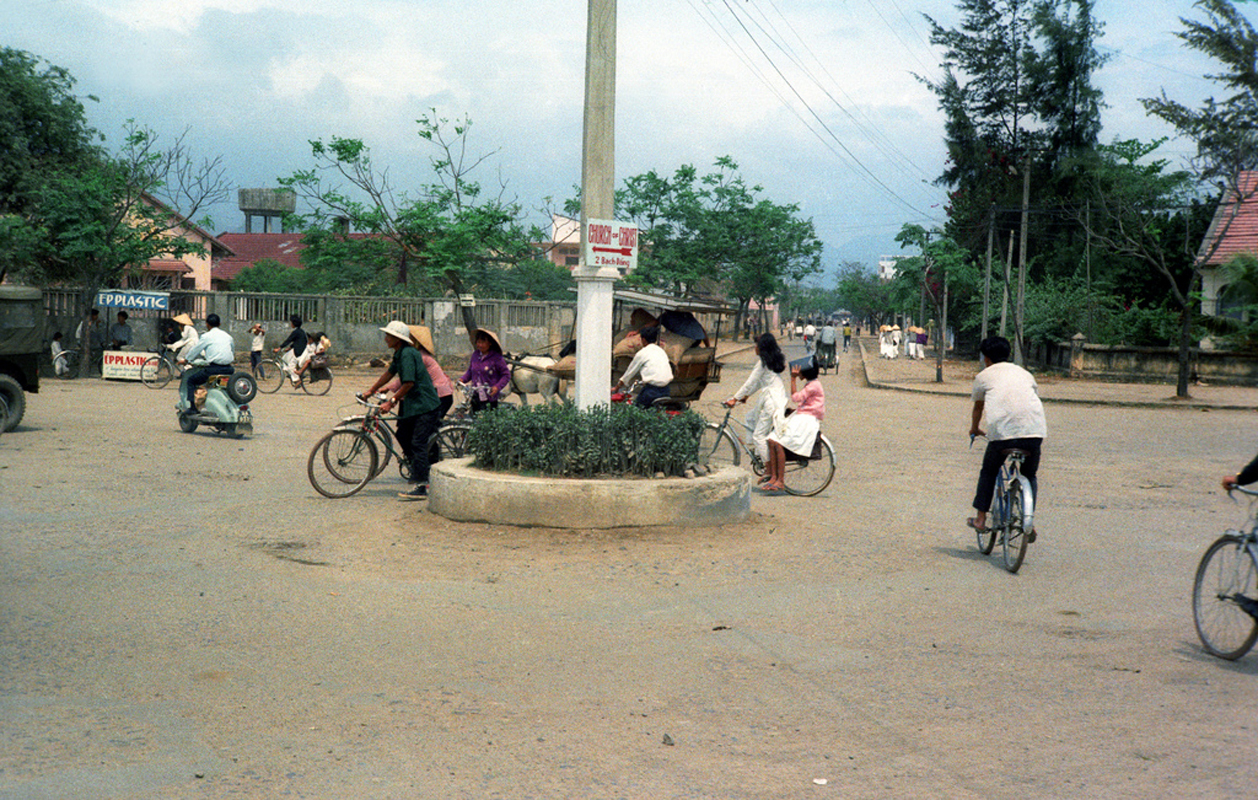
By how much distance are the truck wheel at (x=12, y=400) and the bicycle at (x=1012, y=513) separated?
12173 millimetres

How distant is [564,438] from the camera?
875cm

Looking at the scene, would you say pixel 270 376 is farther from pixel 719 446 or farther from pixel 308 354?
pixel 719 446

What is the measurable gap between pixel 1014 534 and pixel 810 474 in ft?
11.7

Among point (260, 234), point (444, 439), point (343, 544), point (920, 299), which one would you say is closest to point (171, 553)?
point (343, 544)

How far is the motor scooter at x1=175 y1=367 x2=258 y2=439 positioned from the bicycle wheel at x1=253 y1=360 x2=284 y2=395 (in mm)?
8020

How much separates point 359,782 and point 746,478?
5835mm

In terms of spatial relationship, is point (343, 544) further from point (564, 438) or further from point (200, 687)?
point (200, 687)

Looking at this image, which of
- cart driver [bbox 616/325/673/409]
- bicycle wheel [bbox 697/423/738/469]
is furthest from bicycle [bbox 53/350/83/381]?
bicycle wheel [bbox 697/423/738/469]

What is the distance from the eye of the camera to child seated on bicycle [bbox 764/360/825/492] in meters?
10.8

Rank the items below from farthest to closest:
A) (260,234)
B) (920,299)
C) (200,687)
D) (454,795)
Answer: (260,234) → (920,299) → (200,687) → (454,795)

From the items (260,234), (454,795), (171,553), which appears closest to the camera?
(454,795)

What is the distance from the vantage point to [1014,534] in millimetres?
7629

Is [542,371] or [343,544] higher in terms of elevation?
[542,371]

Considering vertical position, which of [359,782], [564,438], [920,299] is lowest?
[359,782]
